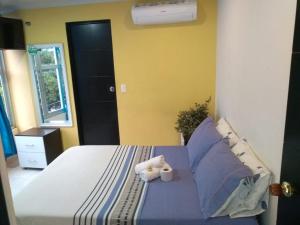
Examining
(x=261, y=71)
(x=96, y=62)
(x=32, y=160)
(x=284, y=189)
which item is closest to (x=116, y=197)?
(x=284, y=189)

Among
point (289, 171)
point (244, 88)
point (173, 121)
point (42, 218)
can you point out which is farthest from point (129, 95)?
point (289, 171)

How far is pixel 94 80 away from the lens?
3752 millimetres

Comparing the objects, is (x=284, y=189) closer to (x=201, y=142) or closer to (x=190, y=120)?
(x=201, y=142)

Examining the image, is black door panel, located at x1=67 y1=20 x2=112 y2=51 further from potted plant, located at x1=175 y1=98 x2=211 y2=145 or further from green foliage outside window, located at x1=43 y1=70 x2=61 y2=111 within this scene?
potted plant, located at x1=175 y1=98 x2=211 y2=145

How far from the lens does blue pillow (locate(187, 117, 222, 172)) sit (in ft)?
7.03

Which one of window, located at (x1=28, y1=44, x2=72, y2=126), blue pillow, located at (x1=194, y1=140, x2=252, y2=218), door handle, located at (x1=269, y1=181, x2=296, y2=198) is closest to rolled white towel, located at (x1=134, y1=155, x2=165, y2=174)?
blue pillow, located at (x1=194, y1=140, x2=252, y2=218)

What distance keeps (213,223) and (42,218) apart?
1128 mm

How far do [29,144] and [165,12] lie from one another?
2.66m

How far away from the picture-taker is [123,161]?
241cm

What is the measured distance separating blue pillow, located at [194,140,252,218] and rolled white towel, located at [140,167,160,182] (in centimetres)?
37

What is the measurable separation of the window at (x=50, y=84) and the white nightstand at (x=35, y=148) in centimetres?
37

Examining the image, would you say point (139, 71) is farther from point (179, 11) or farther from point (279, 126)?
point (279, 126)

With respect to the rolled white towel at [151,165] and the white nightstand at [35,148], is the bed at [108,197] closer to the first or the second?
the rolled white towel at [151,165]

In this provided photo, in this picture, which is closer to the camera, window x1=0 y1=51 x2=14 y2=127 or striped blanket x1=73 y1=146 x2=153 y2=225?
striped blanket x1=73 y1=146 x2=153 y2=225
